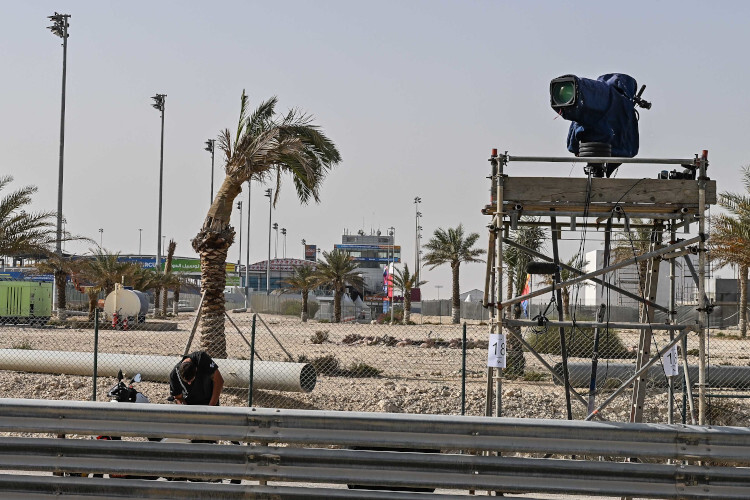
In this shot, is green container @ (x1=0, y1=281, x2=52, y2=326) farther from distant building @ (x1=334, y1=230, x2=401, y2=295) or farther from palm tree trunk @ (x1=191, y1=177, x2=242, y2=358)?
distant building @ (x1=334, y1=230, x2=401, y2=295)

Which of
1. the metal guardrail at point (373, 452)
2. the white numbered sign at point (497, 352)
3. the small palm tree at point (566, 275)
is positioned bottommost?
the metal guardrail at point (373, 452)

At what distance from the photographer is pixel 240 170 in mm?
17531

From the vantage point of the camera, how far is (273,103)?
18.6 m

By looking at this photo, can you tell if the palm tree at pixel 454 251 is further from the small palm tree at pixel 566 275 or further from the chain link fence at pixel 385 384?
the chain link fence at pixel 385 384

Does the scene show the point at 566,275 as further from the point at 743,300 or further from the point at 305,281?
the point at 305,281

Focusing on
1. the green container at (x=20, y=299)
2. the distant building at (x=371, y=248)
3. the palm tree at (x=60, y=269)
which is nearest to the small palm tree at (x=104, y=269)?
the palm tree at (x=60, y=269)

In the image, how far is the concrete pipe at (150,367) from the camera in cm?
1463

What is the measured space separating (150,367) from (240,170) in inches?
172

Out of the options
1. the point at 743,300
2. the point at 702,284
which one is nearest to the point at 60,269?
the point at 743,300

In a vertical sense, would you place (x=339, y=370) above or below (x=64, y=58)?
below

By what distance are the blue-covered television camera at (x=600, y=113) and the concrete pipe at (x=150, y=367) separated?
288 inches

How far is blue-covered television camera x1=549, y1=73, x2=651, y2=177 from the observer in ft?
27.2

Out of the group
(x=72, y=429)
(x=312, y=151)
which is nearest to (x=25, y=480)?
(x=72, y=429)

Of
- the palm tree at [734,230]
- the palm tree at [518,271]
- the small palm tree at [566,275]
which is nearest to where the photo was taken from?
the small palm tree at [566,275]
